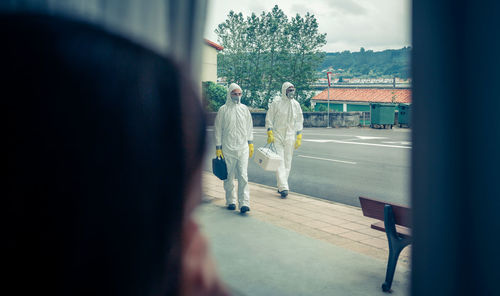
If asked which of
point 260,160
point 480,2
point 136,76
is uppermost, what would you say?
point 480,2

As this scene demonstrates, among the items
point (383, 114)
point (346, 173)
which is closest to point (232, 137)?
point (346, 173)

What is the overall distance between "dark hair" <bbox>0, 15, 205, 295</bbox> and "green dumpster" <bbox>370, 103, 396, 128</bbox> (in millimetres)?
24206

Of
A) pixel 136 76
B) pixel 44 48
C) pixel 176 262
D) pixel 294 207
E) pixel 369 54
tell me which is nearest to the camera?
pixel 44 48

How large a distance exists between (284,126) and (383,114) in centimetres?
1820

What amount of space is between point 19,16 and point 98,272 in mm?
525

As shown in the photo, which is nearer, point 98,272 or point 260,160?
point 98,272

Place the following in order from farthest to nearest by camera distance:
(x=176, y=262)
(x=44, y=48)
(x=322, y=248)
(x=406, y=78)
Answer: (x=322, y=248)
(x=406, y=78)
(x=176, y=262)
(x=44, y=48)

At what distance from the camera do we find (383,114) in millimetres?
24375

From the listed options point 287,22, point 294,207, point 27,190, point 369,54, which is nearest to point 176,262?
point 27,190

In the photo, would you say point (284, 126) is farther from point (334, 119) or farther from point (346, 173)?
point (334, 119)

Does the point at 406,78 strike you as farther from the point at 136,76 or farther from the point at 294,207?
the point at 294,207

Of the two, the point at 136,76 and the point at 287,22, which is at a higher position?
the point at 287,22

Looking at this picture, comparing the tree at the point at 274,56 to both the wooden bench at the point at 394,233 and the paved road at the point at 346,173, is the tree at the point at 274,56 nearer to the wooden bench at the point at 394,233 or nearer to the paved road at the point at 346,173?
the paved road at the point at 346,173

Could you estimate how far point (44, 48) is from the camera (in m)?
0.87
